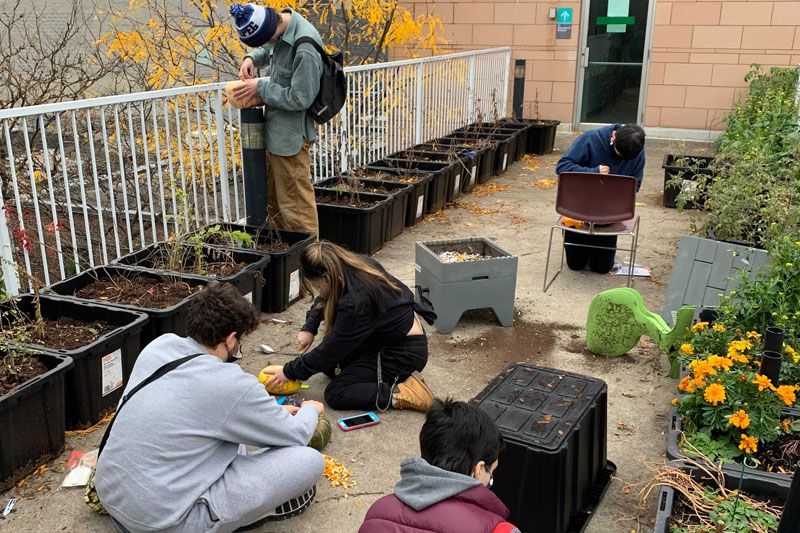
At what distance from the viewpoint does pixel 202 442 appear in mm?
2674

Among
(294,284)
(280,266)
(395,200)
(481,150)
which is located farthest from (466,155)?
(280,266)

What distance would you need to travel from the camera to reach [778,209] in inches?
183

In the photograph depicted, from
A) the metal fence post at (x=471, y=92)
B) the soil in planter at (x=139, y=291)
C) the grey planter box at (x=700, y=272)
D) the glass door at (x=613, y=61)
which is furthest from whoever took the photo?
the glass door at (x=613, y=61)

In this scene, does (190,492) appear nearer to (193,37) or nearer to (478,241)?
(478,241)

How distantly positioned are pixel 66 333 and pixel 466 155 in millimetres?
5881

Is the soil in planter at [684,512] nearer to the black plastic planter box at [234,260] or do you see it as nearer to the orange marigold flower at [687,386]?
the orange marigold flower at [687,386]

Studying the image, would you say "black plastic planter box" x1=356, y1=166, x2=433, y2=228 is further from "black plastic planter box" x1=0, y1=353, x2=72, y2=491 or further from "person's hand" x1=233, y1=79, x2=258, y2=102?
"black plastic planter box" x1=0, y1=353, x2=72, y2=491

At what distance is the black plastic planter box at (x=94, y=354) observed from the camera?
362cm

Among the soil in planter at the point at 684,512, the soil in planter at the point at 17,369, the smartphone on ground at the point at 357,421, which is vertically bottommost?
the smartphone on ground at the point at 357,421

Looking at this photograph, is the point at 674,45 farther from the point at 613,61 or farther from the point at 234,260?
the point at 234,260

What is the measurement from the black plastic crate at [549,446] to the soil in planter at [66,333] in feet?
7.10

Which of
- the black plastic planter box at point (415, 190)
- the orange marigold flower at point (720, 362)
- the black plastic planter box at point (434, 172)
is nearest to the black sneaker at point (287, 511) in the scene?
the orange marigold flower at point (720, 362)

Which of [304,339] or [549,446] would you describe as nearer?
[549,446]

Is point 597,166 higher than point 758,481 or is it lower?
higher
